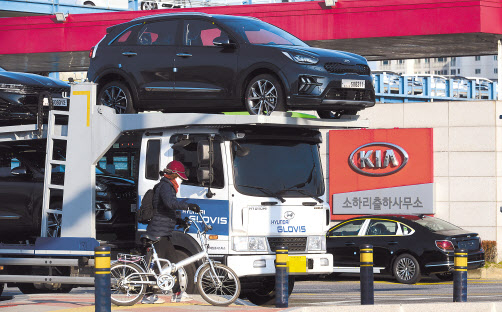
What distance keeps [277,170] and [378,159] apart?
51.9ft

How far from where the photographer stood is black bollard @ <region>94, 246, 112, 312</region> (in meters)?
9.67

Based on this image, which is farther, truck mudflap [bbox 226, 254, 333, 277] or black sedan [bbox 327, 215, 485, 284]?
black sedan [bbox 327, 215, 485, 284]

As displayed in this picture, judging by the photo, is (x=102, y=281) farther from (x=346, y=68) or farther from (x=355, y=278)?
(x=355, y=278)

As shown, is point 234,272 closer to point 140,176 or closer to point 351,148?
point 140,176

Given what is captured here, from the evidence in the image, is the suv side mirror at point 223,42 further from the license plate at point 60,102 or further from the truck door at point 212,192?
the license plate at point 60,102

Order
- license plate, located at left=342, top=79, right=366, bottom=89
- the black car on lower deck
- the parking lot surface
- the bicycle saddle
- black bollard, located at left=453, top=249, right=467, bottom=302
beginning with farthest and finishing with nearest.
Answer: black bollard, located at left=453, top=249, right=467, bottom=302
the black car on lower deck
license plate, located at left=342, top=79, right=366, bottom=89
the bicycle saddle
the parking lot surface

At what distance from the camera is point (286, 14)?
96.4 ft

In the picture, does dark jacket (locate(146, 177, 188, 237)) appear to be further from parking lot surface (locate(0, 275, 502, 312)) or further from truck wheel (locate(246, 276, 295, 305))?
truck wheel (locate(246, 276, 295, 305))

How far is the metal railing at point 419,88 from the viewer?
1292 inches

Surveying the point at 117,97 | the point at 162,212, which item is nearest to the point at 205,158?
the point at 162,212

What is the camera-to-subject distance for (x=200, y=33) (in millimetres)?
12719

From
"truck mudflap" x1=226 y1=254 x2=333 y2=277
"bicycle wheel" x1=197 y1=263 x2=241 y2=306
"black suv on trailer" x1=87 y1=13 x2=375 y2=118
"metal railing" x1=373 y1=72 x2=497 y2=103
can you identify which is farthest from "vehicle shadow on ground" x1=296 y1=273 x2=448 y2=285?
"metal railing" x1=373 y1=72 x2=497 y2=103

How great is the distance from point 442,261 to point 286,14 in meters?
12.4

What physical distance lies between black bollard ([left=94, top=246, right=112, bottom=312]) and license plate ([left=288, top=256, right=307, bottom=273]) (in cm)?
279
